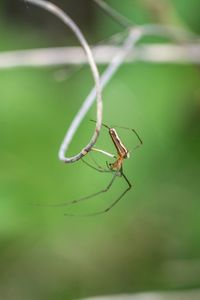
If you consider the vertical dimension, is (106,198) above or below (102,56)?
below

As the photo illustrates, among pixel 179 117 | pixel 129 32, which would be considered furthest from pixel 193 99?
pixel 129 32

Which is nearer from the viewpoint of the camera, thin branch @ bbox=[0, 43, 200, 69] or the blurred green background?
thin branch @ bbox=[0, 43, 200, 69]

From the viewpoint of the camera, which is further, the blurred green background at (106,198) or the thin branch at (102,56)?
the blurred green background at (106,198)

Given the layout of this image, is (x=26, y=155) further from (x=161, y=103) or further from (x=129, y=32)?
(x=129, y=32)
